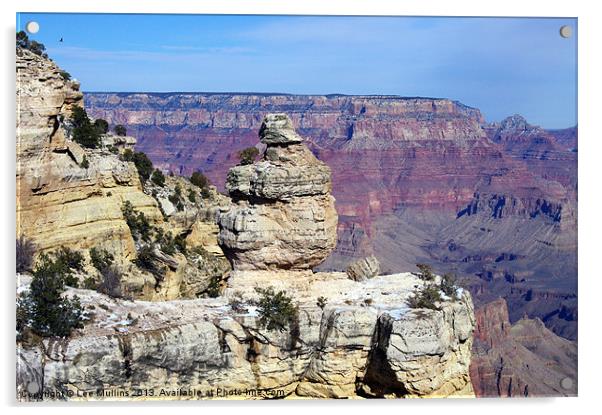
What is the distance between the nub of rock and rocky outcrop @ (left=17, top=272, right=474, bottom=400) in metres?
1.11

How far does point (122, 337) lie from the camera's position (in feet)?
46.7

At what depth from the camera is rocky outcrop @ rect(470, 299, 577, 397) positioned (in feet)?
51.5

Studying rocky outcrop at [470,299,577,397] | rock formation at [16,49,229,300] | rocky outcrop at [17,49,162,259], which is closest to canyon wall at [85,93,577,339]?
rocky outcrop at [470,299,577,397]

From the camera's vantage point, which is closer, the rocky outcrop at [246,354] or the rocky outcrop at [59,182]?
the rocky outcrop at [246,354]

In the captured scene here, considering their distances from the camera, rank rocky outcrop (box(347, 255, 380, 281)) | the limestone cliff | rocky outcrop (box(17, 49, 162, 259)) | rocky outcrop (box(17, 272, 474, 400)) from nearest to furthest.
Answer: rocky outcrop (box(17, 272, 474, 400)) → the limestone cliff → rocky outcrop (box(17, 49, 162, 259)) → rocky outcrop (box(347, 255, 380, 281))

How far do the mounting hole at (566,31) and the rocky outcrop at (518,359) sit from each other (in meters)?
4.67

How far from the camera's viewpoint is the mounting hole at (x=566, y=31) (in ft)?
50.5

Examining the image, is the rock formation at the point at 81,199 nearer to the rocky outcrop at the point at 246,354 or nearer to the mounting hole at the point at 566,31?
the rocky outcrop at the point at 246,354

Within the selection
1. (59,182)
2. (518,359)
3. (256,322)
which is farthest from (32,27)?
(518,359)

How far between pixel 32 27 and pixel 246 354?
225 inches

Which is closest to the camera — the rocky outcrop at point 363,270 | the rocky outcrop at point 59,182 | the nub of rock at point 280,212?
the nub of rock at point 280,212

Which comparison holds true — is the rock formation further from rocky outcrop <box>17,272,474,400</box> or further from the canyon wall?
the canyon wall

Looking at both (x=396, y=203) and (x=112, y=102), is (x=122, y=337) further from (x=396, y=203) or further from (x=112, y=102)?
(x=396, y=203)

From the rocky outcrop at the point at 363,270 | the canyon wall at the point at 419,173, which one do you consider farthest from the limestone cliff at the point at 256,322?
the canyon wall at the point at 419,173
